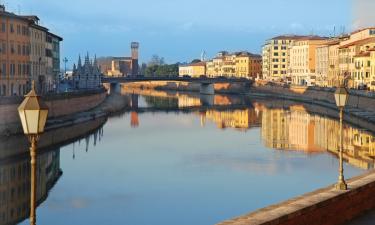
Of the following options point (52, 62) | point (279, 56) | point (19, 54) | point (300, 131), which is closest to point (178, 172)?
point (300, 131)

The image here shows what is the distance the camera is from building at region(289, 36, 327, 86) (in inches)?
4414

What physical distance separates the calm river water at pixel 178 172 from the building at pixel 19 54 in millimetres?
7671


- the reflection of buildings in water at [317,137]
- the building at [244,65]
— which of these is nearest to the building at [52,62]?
the reflection of buildings in water at [317,137]

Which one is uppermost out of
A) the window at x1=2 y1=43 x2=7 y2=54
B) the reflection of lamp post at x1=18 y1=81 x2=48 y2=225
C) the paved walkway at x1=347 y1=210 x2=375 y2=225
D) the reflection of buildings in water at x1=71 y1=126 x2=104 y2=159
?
the window at x1=2 y1=43 x2=7 y2=54

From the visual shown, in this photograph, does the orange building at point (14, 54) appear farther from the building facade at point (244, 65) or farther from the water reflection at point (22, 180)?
the building facade at point (244, 65)

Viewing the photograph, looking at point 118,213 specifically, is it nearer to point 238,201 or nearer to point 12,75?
point 238,201

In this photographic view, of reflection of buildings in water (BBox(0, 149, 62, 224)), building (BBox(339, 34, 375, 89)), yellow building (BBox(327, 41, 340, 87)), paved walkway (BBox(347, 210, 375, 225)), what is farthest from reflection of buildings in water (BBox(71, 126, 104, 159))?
yellow building (BBox(327, 41, 340, 87))

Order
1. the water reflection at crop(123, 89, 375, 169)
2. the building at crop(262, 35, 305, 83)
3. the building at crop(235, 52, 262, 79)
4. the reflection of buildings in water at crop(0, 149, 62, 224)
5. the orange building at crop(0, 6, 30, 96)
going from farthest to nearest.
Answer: the building at crop(235, 52, 262, 79) → the building at crop(262, 35, 305, 83) → the orange building at crop(0, 6, 30, 96) → the water reflection at crop(123, 89, 375, 169) → the reflection of buildings in water at crop(0, 149, 62, 224)

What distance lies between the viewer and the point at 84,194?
22.2 metres

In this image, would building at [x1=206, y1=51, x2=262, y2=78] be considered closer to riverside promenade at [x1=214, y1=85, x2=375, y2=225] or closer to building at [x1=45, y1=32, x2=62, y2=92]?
building at [x1=45, y1=32, x2=62, y2=92]

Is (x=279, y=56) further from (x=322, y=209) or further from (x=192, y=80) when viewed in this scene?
(x=322, y=209)

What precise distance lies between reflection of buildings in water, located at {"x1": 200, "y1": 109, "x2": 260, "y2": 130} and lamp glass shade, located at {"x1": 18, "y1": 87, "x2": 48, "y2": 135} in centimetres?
4529

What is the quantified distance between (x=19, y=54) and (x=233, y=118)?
864 inches

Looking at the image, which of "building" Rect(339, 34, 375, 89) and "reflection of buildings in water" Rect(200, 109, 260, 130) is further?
"building" Rect(339, 34, 375, 89)
